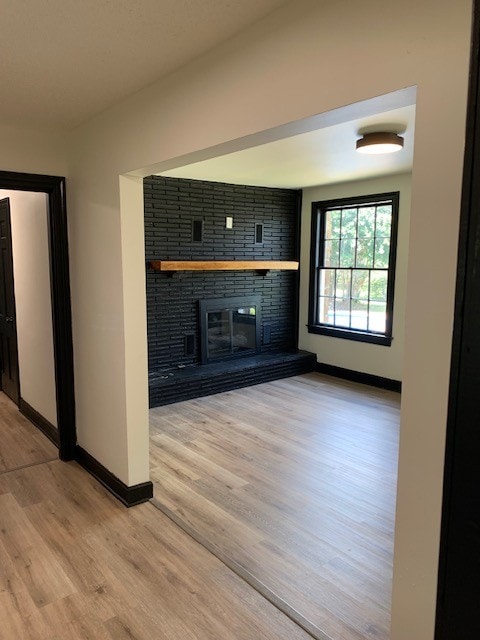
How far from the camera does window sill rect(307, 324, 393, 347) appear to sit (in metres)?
5.52

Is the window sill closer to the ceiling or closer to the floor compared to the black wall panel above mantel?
closer to the floor

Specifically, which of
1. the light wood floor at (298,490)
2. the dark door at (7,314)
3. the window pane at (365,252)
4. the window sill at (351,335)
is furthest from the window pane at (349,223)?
the dark door at (7,314)

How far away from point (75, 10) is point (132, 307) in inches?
62.3

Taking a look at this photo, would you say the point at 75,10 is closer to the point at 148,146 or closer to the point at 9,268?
the point at 148,146

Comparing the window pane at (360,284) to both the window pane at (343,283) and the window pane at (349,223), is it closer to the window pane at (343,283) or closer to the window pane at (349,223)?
the window pane at (343,283)

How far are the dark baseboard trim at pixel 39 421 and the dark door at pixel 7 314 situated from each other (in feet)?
0.65

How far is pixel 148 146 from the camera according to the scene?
241 centimetres

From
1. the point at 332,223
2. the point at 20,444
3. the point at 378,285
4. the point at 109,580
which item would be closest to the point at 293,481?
the point at 109,580

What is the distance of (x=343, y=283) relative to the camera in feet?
19.6

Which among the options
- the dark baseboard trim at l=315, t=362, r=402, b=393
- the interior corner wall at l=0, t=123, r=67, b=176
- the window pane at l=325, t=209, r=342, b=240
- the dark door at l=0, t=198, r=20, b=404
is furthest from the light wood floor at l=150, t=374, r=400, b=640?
the interior corner wall at l=0, t=123, r=67, b=176

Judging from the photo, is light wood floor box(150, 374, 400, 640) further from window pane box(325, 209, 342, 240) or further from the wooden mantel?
window pane box(325, 209, 342, 240)

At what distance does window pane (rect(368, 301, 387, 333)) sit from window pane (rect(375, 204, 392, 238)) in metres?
0.82

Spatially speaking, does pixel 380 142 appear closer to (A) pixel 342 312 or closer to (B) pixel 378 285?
(B) pixel 378 285

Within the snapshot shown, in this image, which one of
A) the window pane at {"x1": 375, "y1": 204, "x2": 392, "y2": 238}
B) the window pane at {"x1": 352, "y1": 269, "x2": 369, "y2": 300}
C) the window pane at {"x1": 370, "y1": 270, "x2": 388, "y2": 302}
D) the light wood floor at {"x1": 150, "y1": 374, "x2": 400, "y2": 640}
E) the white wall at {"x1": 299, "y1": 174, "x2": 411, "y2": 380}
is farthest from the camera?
the window pane at {"x1": 352, "y1": 269, "x2": 369, "y2": 300}
